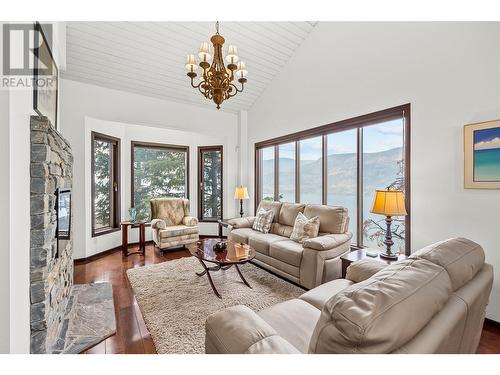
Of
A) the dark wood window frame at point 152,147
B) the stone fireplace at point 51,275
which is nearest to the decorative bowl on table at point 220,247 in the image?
the stone fireplace at point 51,275

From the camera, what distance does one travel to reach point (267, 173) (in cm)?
516

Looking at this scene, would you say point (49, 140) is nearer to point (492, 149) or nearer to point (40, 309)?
point (40, 309)

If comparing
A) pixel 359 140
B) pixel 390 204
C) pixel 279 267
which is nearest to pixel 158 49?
pixel 359 140

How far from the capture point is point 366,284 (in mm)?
906

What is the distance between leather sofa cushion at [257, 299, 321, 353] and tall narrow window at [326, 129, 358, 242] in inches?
87.0

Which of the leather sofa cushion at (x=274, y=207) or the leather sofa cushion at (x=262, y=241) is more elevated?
the leather sofa cushion at (x=274, y=207)

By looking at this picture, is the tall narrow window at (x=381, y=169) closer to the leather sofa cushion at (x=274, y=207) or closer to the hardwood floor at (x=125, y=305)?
the hardwood floor at (x=125, y=305)

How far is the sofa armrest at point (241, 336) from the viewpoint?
96cm

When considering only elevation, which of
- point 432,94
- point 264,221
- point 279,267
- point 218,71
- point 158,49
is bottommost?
point 279,267

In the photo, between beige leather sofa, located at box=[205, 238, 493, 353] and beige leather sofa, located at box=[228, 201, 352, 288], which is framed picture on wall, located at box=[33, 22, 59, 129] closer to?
beige leather sofa, located at box=[205, 238, 493, 353]

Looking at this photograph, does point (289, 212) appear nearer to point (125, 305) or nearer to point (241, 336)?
point (125, 305)

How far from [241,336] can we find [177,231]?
356 cm

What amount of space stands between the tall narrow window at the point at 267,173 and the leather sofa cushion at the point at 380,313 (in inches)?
160
